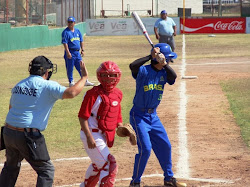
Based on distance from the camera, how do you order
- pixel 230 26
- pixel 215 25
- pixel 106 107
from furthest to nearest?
pixel 230 26 → pixel 215 25 → pixel 106 107

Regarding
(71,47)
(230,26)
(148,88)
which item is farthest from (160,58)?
(230,26)

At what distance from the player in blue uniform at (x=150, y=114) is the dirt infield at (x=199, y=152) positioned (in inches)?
17.5

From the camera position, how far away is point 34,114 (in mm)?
6133

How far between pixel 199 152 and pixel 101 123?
137 inches

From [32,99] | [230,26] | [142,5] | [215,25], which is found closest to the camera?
[32,99]

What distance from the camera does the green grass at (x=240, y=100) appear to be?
11173 mm

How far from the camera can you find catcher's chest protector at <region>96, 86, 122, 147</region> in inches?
248

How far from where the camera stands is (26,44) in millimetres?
32438

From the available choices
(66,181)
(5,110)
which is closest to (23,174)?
(66,181)

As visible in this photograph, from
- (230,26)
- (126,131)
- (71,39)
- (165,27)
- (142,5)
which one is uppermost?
(142,5)

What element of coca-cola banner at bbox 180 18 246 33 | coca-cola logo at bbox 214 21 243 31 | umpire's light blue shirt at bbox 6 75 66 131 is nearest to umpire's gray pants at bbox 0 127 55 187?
umpire's light blue shirt at bbox 6 75 66 131

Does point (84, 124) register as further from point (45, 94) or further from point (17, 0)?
point (17, 0)

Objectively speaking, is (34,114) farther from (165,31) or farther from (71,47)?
(165,31)

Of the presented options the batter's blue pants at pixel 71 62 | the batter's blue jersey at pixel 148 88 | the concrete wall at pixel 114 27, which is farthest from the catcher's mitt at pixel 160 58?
the concrete wall at pixel 114 27
